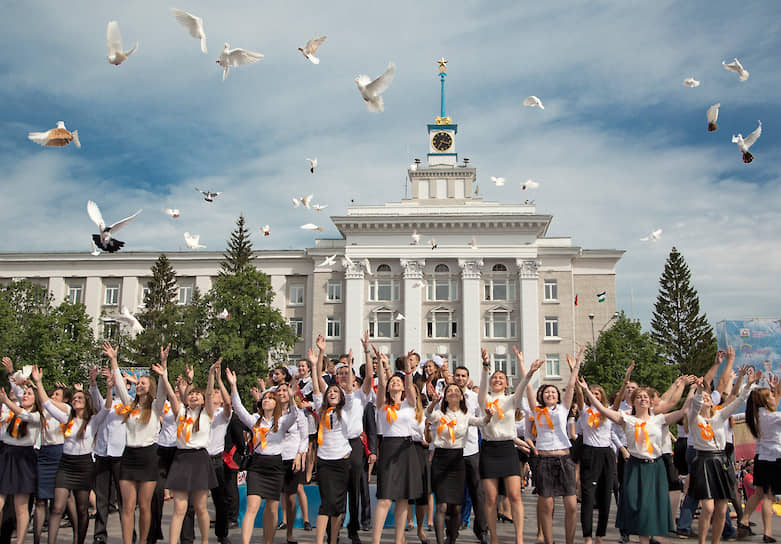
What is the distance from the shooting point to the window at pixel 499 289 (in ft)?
173

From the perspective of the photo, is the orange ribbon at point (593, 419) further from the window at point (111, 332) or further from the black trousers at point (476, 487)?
the window at point (111, 332)

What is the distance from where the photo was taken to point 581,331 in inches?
2142

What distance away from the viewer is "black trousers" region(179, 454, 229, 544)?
8898mm

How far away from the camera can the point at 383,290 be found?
174 ft

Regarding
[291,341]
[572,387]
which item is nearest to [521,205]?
[291,341]

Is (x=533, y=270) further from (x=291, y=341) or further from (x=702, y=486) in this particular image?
(x=702, y=486)

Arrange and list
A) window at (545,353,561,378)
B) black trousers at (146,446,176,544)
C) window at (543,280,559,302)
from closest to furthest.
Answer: black trousers at (146,446,176,544)
window at (545,353,561,378)
window at (543,280,559,302)

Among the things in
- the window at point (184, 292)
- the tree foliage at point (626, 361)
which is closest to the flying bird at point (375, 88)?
the tree foliage at point (626, 361)

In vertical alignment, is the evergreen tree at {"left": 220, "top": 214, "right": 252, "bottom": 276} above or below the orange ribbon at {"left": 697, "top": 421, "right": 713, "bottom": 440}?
above

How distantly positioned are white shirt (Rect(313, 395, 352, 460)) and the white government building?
42.0 metres

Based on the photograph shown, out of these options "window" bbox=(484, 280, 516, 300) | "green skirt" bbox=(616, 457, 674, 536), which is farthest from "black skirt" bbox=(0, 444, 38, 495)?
"window" bbox=(484, 280, 516, 300)

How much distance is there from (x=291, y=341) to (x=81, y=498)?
34823mm

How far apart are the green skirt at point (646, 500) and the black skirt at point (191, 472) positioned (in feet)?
16.5

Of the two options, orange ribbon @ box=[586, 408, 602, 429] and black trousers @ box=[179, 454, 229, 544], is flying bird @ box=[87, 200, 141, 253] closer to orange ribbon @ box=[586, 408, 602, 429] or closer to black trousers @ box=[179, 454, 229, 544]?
black trousers @ box=[179, 454, 229, 544]
